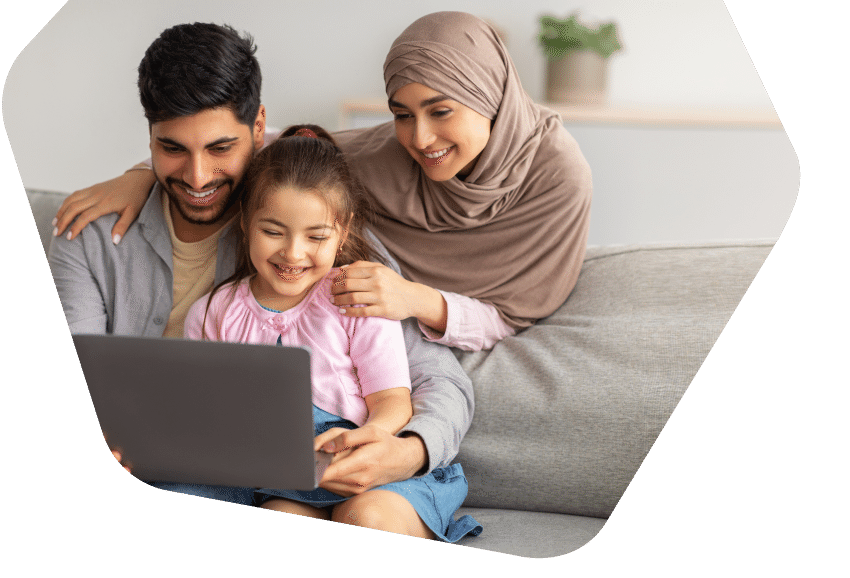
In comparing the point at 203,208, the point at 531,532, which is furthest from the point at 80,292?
the point at 531,532

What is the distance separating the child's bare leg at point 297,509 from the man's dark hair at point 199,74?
1.94ft

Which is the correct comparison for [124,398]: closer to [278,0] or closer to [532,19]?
[278,0]

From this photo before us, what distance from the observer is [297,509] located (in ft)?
4.18

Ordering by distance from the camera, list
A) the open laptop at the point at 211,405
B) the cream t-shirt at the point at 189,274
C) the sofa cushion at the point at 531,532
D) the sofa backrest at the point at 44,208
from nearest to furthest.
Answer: the open laptop at the point at 211,405, the sofa cushion at the point at 531,532, the cream t-shirt at the point at 189,274, the sofa backrest at the point at 44,208

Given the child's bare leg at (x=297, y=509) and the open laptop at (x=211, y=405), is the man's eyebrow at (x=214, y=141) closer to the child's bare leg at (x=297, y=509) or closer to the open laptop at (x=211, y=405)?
the open laptop at (x=211, y=405)

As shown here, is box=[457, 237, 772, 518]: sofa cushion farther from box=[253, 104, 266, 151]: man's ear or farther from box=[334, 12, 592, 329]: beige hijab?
box=[253, 104, 266, 151]: man's ear

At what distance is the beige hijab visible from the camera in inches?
46.8

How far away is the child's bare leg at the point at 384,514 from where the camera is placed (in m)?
1.20

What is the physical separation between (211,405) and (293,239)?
0.26 metres

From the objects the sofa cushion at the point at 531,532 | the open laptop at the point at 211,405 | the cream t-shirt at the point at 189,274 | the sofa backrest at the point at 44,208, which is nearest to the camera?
the open laptop at the point at 211,405

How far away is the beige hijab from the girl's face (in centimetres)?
14

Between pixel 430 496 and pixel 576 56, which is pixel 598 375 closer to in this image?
pixel 430 496

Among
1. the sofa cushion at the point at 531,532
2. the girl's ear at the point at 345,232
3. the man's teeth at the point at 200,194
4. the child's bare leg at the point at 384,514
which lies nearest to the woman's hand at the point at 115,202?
the man's teeth at the point at 200,194

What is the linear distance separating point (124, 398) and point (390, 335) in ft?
1.34
